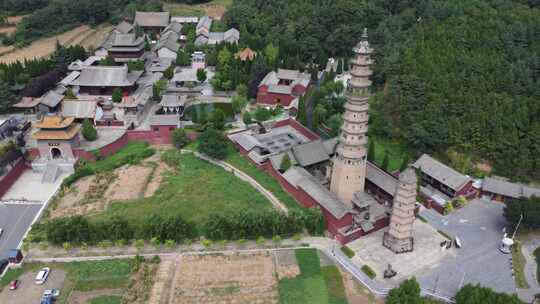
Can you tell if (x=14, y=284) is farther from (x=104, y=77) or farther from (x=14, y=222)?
(x=104, y=77)

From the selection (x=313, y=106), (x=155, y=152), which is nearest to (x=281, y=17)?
(x=313, y=106)

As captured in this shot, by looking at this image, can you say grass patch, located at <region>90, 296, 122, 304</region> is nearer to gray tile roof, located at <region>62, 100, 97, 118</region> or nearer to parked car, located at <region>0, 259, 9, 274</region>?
parked car, located at <region>0, 259, 9, 274</region>

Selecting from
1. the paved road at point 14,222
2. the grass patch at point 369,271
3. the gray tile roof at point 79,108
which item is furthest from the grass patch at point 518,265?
the gray tile roof at point 79,108

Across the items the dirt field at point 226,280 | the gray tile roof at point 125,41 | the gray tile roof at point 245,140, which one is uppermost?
the gray tile roof at point 125,41

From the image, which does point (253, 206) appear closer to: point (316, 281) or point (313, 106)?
point (316, 281)

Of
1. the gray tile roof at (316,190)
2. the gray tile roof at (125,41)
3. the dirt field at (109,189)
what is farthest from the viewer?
the gray tile roof at (125,41)

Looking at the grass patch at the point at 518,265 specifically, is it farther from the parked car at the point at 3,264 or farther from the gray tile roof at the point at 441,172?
the parked car at the point at 3,264
